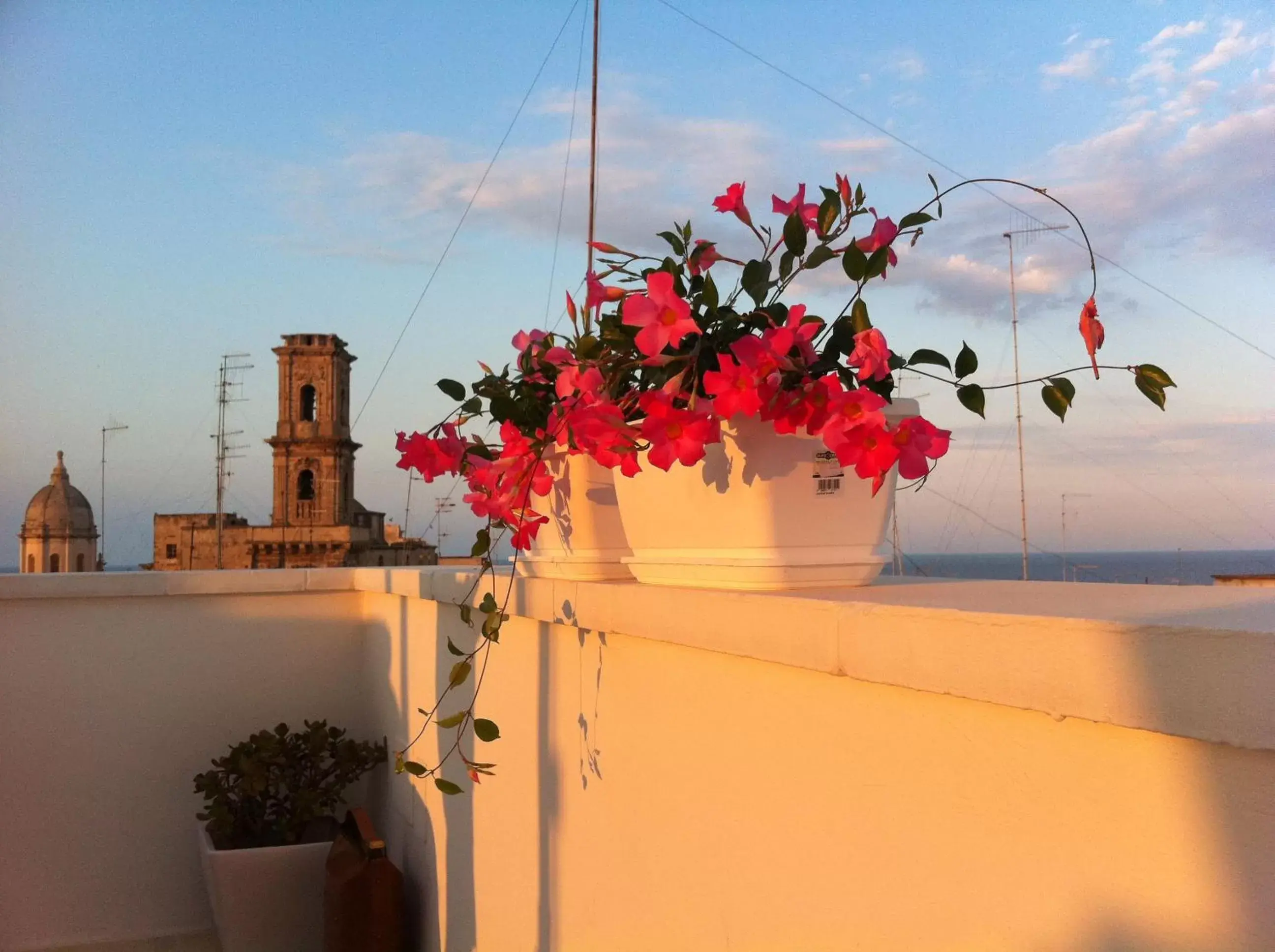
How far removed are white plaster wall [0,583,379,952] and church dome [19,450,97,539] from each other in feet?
98.3

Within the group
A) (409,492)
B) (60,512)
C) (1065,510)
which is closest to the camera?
(409,492)

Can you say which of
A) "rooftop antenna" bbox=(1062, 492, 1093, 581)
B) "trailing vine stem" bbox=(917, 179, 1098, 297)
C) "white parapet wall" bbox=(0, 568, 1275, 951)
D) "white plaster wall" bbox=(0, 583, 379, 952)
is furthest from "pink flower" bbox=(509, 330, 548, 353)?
"rooftop antenna" bbox=(1062, 492, 1093, 581)

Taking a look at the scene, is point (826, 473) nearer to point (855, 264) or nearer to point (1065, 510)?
point (855, 264)

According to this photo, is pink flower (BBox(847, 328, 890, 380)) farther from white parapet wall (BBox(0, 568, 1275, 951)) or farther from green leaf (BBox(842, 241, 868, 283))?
white parapet wall (BBox(0, 568, 1275, 951))

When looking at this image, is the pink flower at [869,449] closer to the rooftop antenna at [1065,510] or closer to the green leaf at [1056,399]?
the green leaf at [1056,399]

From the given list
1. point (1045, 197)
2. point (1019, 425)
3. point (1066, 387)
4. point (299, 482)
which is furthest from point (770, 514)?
point (299, 482)

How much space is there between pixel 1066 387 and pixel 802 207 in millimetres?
291

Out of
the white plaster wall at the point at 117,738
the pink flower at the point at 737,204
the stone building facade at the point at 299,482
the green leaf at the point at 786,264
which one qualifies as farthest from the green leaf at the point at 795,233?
the stone building facade at the point at 299,482

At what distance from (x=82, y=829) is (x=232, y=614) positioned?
0.60 m

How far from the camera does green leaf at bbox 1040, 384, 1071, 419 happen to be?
841 mm

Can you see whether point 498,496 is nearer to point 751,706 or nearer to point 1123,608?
point 751,706

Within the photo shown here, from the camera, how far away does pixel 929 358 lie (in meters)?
0.88

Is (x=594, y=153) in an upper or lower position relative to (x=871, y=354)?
upper

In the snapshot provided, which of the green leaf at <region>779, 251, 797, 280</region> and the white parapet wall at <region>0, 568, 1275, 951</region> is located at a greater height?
the green leaf at <region>779, 251, 797, 280</region>
